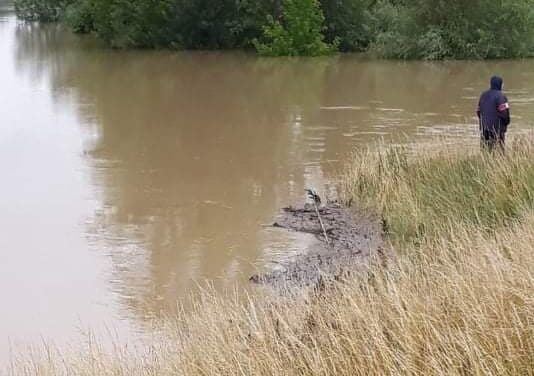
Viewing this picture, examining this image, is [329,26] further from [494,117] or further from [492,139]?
[492,139]

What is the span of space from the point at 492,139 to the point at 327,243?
270 cm

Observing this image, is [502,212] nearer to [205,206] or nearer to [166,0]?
[205,206]

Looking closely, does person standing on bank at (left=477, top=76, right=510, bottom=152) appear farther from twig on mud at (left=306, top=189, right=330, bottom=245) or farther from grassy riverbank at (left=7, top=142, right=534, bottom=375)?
grassy riverbank at (left=7, top=142, right=534, bottom=375)

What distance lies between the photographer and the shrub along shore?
33.3 metres

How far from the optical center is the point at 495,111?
436 inches

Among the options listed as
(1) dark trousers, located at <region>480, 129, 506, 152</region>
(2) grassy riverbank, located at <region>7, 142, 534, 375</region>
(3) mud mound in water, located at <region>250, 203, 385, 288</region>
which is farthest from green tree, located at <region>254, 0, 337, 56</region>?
(2) grassy riverbank, located at <region>7, 142, 534, 375</region>

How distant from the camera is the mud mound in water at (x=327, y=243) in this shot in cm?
878

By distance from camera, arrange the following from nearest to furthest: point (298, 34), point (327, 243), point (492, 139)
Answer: point (327, 243), point (492, 139), point (298, 34)

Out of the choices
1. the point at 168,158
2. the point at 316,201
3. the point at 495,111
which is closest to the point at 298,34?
the point at 168,158

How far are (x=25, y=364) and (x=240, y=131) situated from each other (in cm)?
1347

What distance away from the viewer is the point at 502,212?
8562 mm

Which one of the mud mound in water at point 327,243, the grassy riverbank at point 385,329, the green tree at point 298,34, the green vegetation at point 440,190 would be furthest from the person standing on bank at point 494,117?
the green tree at point 298,34

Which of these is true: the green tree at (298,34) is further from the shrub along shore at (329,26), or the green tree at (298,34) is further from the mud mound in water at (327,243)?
the mud mound in water at (327,243)

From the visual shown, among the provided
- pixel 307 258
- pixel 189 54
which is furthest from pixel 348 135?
pixel 189 54
